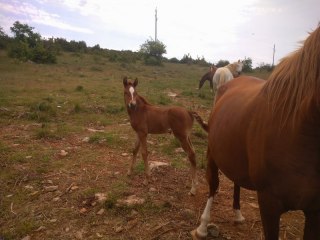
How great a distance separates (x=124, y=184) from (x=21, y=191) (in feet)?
4.41

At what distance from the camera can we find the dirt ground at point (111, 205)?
3.45m

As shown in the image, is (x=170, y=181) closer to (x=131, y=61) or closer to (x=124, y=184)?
(x=124, y=184)

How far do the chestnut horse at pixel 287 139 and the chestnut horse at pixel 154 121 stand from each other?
2.41m

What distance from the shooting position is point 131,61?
2761 centimetres

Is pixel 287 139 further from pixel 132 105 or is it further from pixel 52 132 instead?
pixel 52 132

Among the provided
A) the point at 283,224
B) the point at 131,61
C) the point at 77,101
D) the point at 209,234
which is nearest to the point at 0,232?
the point at 209,234

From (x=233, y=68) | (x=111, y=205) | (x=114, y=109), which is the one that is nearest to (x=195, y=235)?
(x=111, y=205)

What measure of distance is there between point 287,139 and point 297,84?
327mm

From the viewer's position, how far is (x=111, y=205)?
3863 mm

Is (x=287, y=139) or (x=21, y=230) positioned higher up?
(x=287, y=139)

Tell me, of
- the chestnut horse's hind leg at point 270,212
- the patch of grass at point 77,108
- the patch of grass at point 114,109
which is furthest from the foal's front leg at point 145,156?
the patch of grass at point 77,108

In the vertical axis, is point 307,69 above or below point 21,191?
above

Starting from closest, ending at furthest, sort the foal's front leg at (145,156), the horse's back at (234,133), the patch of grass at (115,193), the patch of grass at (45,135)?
the horse's back at (234,133) < the patch of grass at (115,193) < the foal's front leg at (145,156) < the patch of grass at (45,135)

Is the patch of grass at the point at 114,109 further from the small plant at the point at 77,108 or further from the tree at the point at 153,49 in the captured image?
the tree at the point at 153,49
